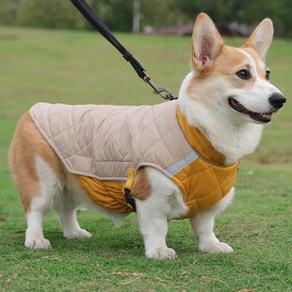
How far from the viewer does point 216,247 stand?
440 centimetres

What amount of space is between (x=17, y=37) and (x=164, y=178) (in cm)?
3065

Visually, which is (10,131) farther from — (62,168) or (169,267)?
(169,267)

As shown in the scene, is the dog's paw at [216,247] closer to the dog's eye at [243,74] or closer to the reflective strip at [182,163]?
the reflective strip at [182,163]

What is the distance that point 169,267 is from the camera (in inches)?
154

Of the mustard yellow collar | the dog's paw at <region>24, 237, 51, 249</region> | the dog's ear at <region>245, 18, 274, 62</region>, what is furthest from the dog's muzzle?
the dog's paw at <region>24, 237, 51, 249</region>

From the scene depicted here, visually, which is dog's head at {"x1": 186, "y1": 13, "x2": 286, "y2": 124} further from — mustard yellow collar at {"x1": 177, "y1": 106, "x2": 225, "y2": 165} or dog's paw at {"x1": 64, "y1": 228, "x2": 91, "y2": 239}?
dog's paw at {"x1": 64, "y1": 228, "x2": 91, "y2": 239}

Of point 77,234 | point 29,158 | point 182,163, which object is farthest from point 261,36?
point 77,234

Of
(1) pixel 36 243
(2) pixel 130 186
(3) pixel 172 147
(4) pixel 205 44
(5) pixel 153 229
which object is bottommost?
(1) pixel 36 243

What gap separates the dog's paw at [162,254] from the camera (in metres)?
4.18

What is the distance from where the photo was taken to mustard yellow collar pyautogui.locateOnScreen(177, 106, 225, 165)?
406cm

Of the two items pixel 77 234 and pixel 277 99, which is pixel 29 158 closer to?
pixel 77 234

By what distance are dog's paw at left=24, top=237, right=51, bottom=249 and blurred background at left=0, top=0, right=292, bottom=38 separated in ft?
150

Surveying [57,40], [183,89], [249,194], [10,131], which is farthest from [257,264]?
[57,40]

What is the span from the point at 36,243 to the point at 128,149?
1.07 meters
